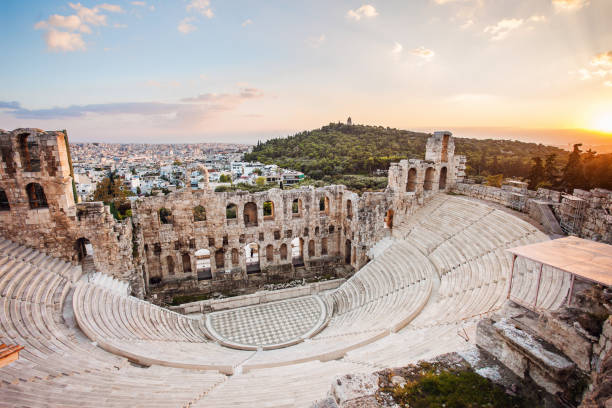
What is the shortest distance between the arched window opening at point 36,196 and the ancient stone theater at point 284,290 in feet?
0.40

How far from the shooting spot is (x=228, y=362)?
13.8 metres

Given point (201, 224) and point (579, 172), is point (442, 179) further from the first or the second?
point (201, 224)

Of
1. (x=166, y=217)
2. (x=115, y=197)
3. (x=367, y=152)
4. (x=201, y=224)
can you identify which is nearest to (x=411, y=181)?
(x=201, y=224)

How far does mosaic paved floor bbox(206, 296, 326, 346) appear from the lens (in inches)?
695

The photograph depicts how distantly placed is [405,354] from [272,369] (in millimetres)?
5522

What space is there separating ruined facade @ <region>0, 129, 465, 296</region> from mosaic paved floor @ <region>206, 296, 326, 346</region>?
164 inches

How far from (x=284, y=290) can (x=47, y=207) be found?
15172 millimetres

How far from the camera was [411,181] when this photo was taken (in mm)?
26516

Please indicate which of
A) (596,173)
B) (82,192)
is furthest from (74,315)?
(82,192)

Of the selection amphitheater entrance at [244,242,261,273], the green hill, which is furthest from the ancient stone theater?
the green hill

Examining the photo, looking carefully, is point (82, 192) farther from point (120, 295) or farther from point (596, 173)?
point (596, 173)

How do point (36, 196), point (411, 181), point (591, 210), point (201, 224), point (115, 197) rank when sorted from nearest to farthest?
point (591, 210), point (36, 196), point (201, 224), point (411, 181), point (115, 197)

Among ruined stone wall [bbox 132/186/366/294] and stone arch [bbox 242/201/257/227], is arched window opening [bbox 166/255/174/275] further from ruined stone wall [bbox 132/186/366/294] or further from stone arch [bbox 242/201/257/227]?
stone arch [bbox 242/201/257/227]

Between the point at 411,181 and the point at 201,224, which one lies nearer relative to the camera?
the point at 201,224
